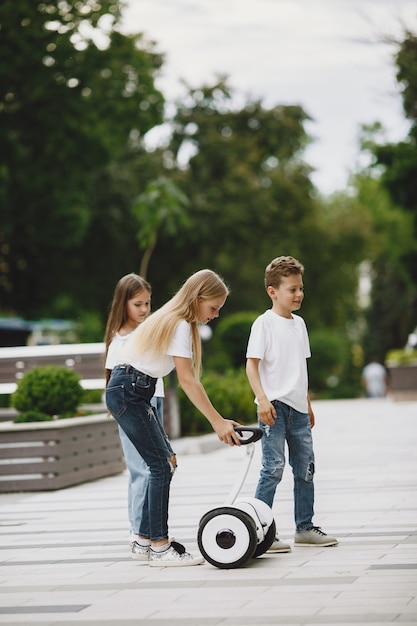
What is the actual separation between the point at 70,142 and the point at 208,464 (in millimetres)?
19477

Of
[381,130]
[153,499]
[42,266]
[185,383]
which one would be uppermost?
[381,130]

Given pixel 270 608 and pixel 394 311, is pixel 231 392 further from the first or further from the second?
pixel 394 311

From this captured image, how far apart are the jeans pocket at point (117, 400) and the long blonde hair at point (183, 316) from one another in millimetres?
203

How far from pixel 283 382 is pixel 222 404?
11872mm

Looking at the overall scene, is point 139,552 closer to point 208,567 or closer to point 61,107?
point 208,567

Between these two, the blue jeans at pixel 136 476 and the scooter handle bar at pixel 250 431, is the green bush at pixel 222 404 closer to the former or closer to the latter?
the blue jeans at pixel 136 476

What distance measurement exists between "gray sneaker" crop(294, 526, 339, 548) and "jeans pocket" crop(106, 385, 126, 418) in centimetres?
Result: 144

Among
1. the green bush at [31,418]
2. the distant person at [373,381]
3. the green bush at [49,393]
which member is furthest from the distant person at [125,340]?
the distant person at [373,381]

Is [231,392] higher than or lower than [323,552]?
higher

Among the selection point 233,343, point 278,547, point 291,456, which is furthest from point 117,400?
point 233,343

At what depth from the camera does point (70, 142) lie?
32.2 m

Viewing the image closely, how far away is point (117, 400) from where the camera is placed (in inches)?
265

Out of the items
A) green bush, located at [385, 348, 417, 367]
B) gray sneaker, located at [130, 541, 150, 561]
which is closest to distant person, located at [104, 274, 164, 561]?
gray sneaker, located at [130, 541, 150, 561]

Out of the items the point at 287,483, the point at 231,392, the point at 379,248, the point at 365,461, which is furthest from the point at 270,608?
the point at 379,248
